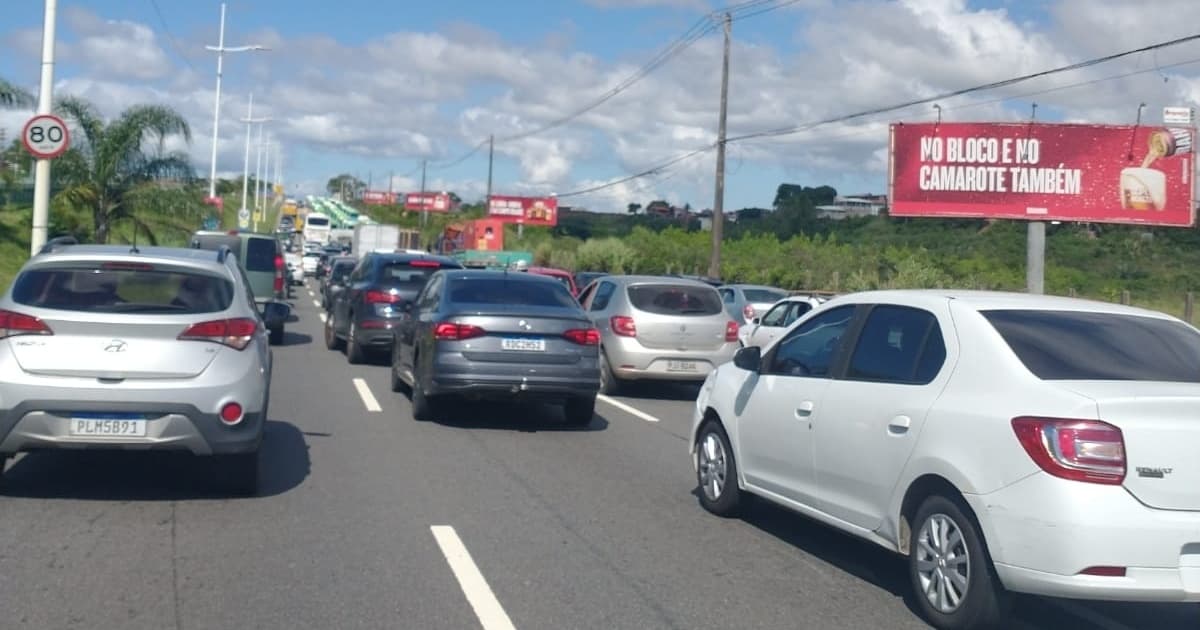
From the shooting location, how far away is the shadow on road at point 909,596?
686 centimetres

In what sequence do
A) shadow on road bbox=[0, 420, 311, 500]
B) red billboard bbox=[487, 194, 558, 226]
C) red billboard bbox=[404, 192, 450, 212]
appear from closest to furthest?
shadow on road bbox=[0, 420, 311, 500], red billboard bbox=[487, 194, 558, 226], red billboard bbox=[404, 192, 450, 212]

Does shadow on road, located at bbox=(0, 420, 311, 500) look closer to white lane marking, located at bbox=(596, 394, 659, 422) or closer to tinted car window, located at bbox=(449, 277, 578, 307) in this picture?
tinted car window, located at bbox=(449, 277, 578, 307)

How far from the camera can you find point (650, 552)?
8078mm

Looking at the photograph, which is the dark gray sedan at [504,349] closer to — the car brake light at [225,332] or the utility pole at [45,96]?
the car brake light at [225,332]

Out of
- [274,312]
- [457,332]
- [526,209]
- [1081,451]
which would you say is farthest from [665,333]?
[526,209]

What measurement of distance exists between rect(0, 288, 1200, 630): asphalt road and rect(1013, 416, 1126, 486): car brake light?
50.9 inches

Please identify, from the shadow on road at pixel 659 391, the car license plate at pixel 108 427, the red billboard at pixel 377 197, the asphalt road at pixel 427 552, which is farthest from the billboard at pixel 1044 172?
the red billboard at pixel 377 197

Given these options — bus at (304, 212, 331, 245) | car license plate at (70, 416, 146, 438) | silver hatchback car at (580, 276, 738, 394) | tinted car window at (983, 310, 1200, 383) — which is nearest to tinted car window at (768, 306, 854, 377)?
tinted car window at (983, 310, 1200, 383)

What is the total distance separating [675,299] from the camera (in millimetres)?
17234

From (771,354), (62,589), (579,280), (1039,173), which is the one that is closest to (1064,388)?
(771,354)

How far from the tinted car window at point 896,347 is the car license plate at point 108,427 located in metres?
4.46

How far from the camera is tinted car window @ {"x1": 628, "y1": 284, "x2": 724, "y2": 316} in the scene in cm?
1711

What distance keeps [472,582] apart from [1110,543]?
325cm

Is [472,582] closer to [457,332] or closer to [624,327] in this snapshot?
[457,332]
